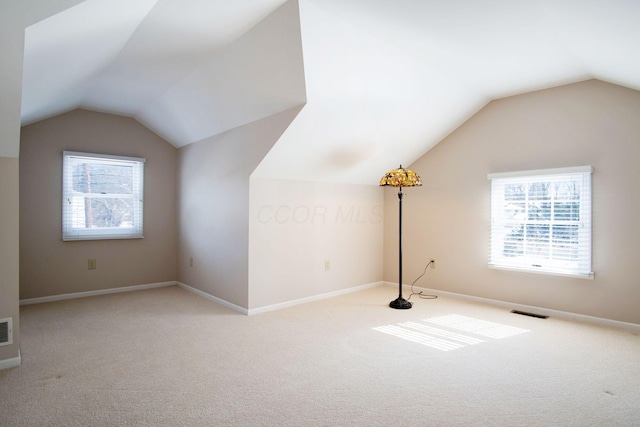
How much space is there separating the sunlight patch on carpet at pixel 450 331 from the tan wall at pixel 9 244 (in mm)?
2921

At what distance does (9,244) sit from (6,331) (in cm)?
62

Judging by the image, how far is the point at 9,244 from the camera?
252 cm

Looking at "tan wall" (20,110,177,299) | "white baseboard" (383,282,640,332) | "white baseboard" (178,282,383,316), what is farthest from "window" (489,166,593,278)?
"tan wall" (20,110,177,299)

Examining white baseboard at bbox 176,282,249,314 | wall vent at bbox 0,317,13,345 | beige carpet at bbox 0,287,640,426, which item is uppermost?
wall vent at bbox 0,317,13,345

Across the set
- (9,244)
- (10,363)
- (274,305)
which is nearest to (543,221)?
(274,305)

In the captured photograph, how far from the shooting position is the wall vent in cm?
252

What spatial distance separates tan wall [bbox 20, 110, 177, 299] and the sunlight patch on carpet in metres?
3.59

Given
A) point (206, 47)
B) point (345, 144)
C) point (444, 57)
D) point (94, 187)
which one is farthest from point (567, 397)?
point (94, 187)

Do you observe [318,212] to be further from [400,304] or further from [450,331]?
[450,331]

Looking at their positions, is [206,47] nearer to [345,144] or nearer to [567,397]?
[345,144]

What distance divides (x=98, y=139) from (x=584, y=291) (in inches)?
241

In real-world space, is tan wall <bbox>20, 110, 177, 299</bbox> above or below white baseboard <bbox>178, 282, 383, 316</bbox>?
above

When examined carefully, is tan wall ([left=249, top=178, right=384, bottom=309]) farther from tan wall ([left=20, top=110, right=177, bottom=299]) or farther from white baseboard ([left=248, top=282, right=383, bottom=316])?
tan wall ([left=20, top=110, right=177, bottom=299])

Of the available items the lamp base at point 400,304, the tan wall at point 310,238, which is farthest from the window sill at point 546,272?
the tan wall at point 310,238
